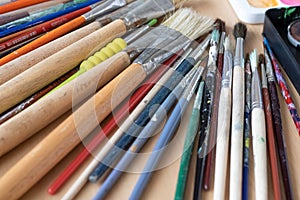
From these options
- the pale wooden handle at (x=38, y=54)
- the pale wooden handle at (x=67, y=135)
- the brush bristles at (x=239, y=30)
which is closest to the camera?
the pale wooden handle at (x=67, y=135)

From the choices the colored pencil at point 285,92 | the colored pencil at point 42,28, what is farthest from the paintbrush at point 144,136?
the colored pencil at point 42,28

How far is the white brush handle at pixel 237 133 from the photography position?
1.14 ft

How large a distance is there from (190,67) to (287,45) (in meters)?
0.13

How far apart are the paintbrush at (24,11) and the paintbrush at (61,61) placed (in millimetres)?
129

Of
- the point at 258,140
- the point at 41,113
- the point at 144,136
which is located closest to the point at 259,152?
the point at 258,140

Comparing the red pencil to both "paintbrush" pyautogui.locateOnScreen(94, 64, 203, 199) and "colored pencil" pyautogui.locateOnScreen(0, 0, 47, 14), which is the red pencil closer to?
"paintbrush" pyautogui.locateOnScreen(94, 64, 203, 199)

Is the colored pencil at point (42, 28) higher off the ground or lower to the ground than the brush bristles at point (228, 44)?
lower

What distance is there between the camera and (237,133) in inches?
15.5

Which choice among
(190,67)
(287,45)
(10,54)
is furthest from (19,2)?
(287,45)

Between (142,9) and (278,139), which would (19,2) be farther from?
(278,139)

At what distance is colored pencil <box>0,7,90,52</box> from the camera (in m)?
0.51

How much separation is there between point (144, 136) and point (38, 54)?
0.18 meters

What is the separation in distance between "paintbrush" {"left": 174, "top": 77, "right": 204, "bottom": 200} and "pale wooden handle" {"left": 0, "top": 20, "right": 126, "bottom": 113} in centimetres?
15

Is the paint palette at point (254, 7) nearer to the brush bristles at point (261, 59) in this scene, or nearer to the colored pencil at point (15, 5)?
the brush bristles at point (261, 59)
